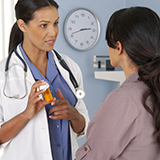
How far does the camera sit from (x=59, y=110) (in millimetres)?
1081

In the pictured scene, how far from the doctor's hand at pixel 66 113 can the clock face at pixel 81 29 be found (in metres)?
1.56

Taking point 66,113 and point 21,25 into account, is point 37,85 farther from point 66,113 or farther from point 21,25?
point 21,25

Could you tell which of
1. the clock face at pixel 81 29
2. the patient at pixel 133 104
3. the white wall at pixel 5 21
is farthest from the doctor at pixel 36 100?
the clock face at pixel 81 29

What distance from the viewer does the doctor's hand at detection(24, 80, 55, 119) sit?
98 cm

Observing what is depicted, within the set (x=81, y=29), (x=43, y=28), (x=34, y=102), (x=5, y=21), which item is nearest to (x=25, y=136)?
(x=34, y=102)

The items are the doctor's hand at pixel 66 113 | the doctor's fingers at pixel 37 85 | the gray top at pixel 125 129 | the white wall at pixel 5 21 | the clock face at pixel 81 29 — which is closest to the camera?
the gray top at pixel 125 129

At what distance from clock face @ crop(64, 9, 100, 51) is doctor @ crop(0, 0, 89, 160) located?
143cm

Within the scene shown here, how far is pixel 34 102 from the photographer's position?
99 centimetres

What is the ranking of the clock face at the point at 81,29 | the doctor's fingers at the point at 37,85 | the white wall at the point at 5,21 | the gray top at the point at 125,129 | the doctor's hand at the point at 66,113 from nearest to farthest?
1. the gray top at the point at 125,129
2. the doctor's fingers at the point at 37,85
3. the doctor's hand at the point at 66,113
4. the white wall at the point at 5,21
5. the clock face at the point at 81,29

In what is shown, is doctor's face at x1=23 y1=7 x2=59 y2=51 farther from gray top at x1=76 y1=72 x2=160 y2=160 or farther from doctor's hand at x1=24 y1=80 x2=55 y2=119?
gray top at x1=76 y1=72 x2=160 y2=160

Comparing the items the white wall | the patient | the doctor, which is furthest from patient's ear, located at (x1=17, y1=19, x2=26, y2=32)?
the white wall

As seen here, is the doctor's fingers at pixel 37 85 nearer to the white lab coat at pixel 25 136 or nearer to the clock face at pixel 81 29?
the white lab coat at pixel 25 136

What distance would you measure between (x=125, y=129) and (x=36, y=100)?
0.41m

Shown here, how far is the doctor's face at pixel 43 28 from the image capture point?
3.66 ft
